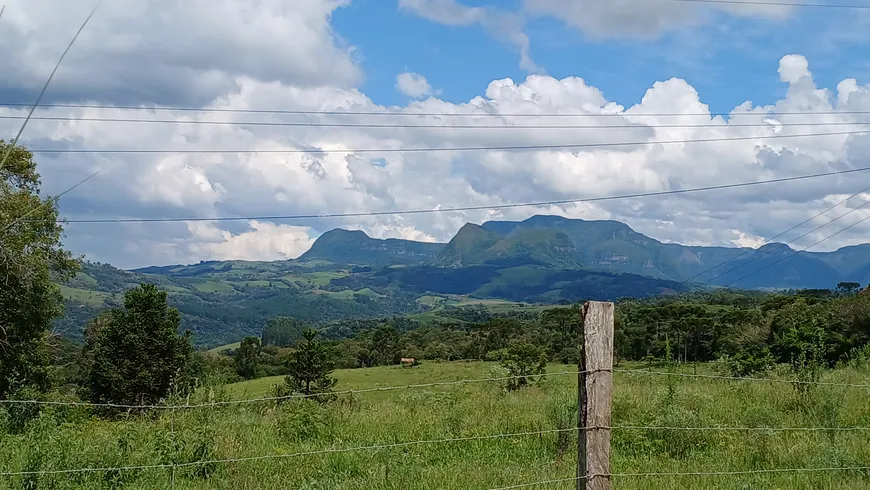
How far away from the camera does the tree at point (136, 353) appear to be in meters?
41.7

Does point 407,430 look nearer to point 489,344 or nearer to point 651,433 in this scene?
point 651,433

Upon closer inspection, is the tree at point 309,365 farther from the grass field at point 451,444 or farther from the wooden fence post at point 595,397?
the wooden fence post at point 595,397

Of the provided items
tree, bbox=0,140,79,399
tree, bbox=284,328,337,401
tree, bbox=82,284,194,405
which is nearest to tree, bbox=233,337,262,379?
tree, bbox=284,328,337,401

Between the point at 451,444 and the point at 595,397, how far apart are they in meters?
4.01

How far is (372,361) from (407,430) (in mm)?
89855

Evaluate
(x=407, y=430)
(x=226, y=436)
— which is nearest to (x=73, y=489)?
(x=226, y=436)

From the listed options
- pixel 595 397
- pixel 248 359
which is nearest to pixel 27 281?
pixel 595 397

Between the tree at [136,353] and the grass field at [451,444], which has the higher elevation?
the grass field at [451,444]

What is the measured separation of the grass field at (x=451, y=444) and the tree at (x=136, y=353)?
A: 33.5m

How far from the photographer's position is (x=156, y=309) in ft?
141

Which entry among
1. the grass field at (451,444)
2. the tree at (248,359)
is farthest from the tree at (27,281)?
the tree at (248,359)

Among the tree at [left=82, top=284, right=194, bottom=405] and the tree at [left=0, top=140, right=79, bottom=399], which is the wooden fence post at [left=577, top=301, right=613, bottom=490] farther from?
the tree at [left=82, top=284, right=194, bottom=405]

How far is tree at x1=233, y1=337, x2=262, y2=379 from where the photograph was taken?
8943 cm

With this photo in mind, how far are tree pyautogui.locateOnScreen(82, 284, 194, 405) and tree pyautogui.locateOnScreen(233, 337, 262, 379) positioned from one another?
46.1 meters
